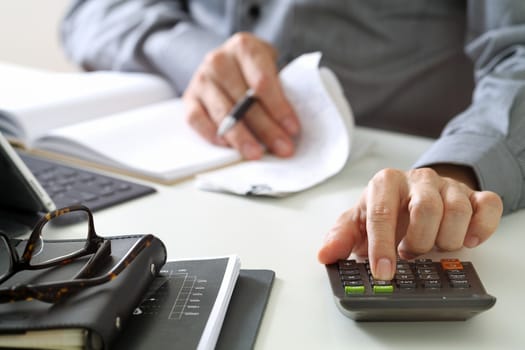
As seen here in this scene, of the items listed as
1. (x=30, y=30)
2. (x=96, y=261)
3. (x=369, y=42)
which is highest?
(x=96, y=261)

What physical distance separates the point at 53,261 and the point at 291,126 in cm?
52

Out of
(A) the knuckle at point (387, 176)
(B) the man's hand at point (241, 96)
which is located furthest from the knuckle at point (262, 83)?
(A) the knuckle at point (387, 176)

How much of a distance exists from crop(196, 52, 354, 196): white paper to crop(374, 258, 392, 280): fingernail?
0.27 metres

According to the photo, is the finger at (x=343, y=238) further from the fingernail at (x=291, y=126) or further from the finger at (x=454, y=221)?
the fingernail at (x=291, y=126)

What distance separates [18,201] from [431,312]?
451 mm

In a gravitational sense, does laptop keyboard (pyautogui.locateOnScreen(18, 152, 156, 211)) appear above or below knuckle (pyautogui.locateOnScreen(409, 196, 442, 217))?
below

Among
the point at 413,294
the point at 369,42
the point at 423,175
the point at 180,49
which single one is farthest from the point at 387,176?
the point at 180,49

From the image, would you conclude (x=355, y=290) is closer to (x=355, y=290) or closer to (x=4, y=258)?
(x=355, y=290)

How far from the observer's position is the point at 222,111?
975 millimetres

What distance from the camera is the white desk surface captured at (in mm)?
487

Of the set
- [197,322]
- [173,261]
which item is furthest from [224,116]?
[197,322]

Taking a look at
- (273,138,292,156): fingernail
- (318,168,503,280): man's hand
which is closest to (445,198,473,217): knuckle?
(318,168,503,280): man's hand

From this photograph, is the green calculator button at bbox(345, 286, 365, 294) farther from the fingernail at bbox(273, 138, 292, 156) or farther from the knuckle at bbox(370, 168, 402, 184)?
the fingernail at bbox(273, 138, 292, 156)

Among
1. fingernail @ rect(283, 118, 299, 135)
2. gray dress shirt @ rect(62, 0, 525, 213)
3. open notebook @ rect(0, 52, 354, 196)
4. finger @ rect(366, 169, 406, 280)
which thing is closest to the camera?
finger @ rect(366, 169, 406, 280)
